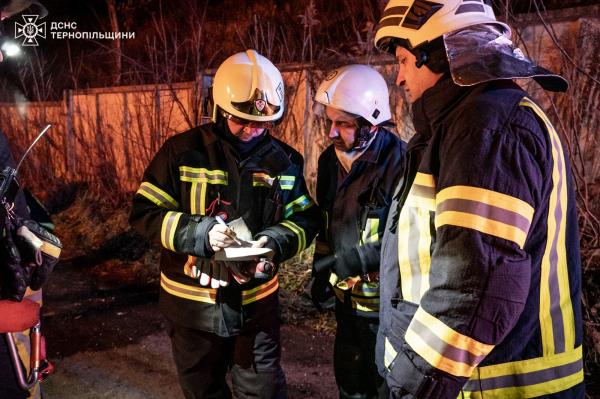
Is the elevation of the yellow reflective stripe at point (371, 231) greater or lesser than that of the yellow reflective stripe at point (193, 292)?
greater

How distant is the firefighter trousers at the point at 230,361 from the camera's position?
2543 millimetres

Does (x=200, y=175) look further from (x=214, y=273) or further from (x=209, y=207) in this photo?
(x=214, y=273)

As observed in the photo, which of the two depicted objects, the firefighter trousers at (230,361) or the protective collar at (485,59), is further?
the firefighter trousers at (230,361)

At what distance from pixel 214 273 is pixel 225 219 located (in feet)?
1.05

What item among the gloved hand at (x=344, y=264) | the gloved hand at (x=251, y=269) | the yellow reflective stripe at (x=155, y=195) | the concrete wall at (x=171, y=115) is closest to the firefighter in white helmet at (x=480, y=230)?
the gloved hand at (x=344, y=264)

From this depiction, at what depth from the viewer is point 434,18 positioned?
1560 millimetres

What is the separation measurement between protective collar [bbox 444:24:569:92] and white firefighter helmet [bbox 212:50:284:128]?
1.39 metres

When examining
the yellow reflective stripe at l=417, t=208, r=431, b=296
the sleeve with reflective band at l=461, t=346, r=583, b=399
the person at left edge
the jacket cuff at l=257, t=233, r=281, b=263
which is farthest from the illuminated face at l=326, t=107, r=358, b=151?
the sleeve with reflective band at l=461, t=346, r=583, b=399

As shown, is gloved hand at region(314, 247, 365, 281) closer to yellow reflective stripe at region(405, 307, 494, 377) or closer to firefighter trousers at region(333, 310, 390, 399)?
firefighter trousers at region(333, 310, 390, 399)

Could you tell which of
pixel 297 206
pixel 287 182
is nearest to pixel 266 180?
pixel 287 182

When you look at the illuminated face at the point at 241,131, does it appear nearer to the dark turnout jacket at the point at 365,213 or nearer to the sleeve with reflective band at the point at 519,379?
the dark turnout jacket at the point at 365,213

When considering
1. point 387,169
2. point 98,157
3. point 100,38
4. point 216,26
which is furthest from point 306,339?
point 100,38

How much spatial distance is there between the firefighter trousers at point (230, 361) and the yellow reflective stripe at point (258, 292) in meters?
0.15

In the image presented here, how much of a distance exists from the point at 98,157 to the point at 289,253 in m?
8.00
